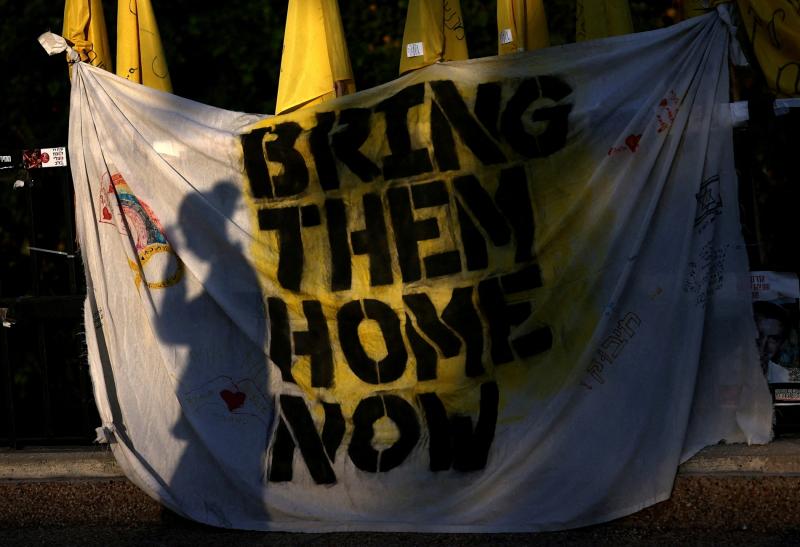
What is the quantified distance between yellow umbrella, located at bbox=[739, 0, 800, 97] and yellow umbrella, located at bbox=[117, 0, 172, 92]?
305 cm

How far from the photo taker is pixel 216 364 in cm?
525

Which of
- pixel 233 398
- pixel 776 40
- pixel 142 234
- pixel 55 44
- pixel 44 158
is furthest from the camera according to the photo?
pixel 44 158

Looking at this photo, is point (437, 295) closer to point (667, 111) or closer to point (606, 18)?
point (667, 111)

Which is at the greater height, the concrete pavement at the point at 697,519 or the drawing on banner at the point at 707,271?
the drawing on banner at the point at 707,271

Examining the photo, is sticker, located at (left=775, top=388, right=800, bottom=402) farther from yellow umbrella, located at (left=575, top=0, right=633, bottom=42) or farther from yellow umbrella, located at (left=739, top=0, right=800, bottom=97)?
yellow umbrella, located at (left=575, top=0, right=633, bottom=42)

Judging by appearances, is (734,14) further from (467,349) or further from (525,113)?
(467,349)

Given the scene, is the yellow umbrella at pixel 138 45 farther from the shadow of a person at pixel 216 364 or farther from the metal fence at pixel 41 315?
the shadow of a person at pixel 216 364

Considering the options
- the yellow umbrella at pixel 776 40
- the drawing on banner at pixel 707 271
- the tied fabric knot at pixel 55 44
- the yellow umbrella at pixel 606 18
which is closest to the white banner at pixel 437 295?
the drawing on banner at pixel 707 271

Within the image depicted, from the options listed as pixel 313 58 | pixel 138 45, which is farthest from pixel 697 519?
pixel 138 45

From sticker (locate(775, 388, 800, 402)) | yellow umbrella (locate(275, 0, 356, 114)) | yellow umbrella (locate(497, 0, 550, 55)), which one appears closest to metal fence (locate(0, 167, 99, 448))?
yellow umbrella (locate(275, 0, 356, 114))

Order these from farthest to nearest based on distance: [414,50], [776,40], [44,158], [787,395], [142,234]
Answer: [44,158] → [414,50] → [142,234] → [787,395] → [776,40]

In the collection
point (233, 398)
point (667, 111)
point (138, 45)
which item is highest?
point (138, 45)

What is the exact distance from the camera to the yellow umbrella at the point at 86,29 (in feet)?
18.8

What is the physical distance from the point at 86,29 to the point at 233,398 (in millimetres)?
2210
